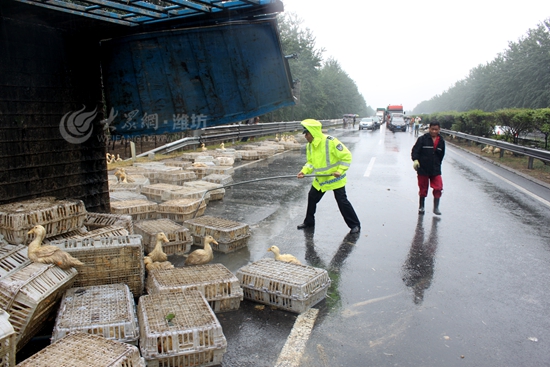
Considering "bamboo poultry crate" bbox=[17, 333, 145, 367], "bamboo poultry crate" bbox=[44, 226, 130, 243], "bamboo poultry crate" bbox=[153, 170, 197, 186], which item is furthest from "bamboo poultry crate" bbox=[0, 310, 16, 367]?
"bamboo poultry crate" bbox=[153, 170, 197, 186]

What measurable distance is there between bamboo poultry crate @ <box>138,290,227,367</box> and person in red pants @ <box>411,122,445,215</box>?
5.98 m

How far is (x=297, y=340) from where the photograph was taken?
12.1 ft

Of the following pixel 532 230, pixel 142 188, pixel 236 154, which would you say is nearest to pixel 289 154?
pixel 236 154

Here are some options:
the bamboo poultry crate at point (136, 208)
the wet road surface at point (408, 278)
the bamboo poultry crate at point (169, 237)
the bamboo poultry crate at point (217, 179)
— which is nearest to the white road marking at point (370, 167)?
the wet road surface at point (408, 278)

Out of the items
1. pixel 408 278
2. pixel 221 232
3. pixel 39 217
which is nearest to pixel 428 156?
pixel 408 278

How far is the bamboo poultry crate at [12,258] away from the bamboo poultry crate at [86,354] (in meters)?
1.00

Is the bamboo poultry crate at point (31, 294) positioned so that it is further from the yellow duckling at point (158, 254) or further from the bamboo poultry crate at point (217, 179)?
the bamboo poultry crate at point (217, 179)

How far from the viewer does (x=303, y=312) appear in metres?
4.18

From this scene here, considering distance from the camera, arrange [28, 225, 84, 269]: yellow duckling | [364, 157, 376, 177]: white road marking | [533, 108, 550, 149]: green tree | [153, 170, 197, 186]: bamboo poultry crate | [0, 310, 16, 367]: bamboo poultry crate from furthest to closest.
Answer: [533, 108, 550, 149]: green tree, [364, 157, 376, 177]: white road marking, [153, 170, 197, 186]: bamboo poultry crate, [28, 225, 84, 269]: yellow duckling, [0, 310, 16, 367]: bamboo poultry crate

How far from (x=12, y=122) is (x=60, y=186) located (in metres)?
1.05

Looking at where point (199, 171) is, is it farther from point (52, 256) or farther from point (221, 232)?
point (52, 256)

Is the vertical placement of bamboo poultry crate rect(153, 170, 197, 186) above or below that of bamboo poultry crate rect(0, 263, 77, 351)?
above

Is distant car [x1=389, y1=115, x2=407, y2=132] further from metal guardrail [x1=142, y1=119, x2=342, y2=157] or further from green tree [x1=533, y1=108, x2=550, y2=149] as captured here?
green tree [x1=533, y1=108, x2=550, y2=149]

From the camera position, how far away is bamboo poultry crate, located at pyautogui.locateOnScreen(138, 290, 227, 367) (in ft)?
10.3
